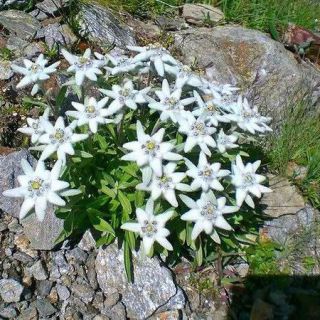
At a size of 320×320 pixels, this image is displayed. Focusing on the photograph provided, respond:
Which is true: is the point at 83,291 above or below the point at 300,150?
below

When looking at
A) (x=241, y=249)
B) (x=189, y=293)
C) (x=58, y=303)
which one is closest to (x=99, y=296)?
(x=58, y=303)

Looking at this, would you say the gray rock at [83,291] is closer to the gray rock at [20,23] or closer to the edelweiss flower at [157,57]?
the edelweiss flower at [157,57]

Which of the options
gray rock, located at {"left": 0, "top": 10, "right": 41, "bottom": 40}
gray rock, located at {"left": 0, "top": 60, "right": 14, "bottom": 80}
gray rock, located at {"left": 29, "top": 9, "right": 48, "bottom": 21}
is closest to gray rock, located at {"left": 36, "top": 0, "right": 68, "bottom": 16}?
gray rock, located at {"left": 29, "top": 9, "right": 48, "bottom": 21}

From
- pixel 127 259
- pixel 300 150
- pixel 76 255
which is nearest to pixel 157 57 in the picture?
pixel 127 259

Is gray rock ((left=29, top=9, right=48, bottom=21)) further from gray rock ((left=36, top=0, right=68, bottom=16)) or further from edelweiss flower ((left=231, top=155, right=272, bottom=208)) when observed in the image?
edelweiss flower ((left=231, top=155, right=272, bottom=208))

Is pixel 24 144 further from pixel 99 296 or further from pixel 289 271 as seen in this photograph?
pixel 289 271

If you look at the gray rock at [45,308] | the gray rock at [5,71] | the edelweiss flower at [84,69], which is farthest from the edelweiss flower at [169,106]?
the gray rock at [5,71]

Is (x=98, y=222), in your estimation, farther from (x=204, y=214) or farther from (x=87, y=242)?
(x=204, y=214)

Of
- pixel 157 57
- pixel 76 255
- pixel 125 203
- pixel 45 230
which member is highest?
pixel 157 57
